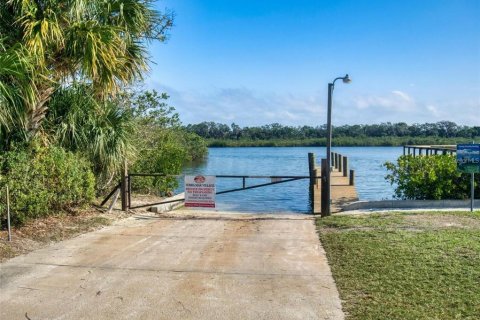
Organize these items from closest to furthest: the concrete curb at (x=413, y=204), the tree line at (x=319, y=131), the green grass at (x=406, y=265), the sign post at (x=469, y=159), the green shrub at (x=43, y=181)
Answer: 1. the green grass at (x=406, y=265)
2. the green shrub at (x=43, y=181)
3. the sign post at (x=469, y=159)
4. the concrete curb at (x=413, y=204)
5. the tree line at (x=319, y=131)

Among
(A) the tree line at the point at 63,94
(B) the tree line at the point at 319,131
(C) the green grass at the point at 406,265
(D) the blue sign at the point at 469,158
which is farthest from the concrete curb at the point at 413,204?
(B) the tree line at the point at 319,131

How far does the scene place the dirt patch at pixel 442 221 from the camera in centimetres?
806

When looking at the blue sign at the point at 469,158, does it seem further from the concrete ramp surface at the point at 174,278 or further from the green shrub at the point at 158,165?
the green shrub at the point at 158,165

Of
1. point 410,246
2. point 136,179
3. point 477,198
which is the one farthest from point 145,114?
point 410,246

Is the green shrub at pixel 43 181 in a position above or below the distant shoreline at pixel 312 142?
below

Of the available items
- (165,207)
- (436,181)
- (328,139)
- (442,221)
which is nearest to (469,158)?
(436,181)

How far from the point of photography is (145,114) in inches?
660

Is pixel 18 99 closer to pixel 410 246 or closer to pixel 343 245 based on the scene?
pixel 343 245

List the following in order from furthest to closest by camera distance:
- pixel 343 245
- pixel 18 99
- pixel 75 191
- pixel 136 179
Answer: pixel 136 179 → pixel 75 191 → pixel 18 99 → pixel 343 245

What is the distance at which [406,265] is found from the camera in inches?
219

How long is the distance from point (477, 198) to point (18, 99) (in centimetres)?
1012

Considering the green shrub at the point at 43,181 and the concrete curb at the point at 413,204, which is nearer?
the green shrub at the point at 43,181

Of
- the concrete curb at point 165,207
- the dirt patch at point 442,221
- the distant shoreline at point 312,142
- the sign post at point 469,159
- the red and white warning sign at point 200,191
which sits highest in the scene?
the distant shoreline at point 312,142

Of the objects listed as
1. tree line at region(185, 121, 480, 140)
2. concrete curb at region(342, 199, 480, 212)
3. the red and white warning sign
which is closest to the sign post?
concrete curb at region(342, 199, 480, 212)
